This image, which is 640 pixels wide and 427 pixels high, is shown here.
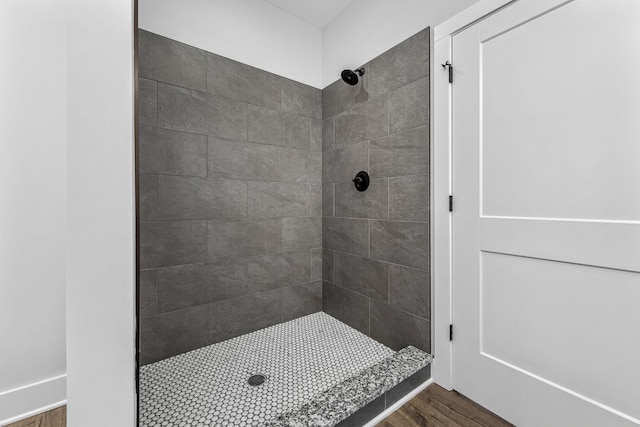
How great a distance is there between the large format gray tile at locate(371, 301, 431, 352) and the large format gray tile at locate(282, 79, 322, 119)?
1.63 meters

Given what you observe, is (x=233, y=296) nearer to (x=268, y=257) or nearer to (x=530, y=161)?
(x=268, y=257)

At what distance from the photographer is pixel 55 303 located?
1459 mm

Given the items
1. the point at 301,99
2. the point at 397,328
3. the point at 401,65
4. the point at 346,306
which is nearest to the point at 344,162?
the point at 301,99

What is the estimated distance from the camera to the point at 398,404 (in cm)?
144

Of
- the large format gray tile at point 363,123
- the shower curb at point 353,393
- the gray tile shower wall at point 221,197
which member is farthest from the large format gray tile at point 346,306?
the large format gray tile at point 363,123

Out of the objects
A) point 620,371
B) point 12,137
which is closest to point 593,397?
point 620,371

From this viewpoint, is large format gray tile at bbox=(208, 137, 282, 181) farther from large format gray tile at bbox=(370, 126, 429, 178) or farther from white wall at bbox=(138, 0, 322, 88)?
large format gray tile at bbox=(370, 126, 429, 178)

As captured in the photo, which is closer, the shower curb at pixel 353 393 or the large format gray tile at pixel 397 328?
the shower curb at pixel 353 393

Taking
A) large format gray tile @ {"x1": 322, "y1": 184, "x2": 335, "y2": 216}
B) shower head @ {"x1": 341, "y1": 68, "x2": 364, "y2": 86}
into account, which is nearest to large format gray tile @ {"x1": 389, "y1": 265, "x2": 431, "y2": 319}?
large format gray tile @ {"x1": 322, "y1": 184, "x2": 335, "y2": 216}

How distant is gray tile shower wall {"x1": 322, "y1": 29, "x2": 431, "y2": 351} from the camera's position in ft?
5.42

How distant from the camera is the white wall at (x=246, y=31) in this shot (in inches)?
67.7

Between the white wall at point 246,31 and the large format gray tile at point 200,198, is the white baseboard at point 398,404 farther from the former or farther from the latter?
the white wall at point 246,31

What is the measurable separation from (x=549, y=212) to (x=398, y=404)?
3.91 feet

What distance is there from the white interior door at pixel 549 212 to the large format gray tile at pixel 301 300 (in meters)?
1.21
